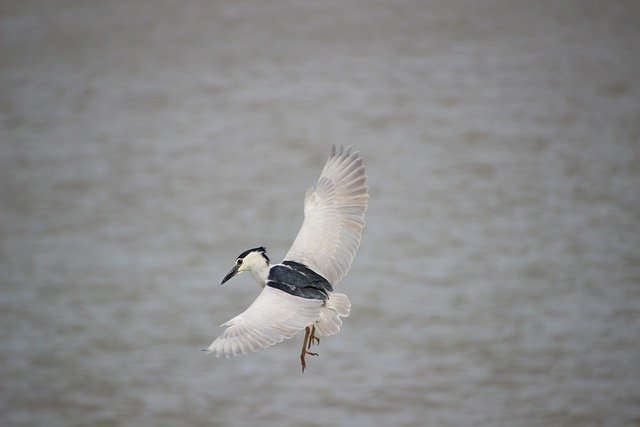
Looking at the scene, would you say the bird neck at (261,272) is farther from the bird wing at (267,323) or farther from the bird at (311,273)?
the bird wing at (267,323)

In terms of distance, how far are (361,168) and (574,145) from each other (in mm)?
11741

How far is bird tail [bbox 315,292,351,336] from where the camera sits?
13.7ft

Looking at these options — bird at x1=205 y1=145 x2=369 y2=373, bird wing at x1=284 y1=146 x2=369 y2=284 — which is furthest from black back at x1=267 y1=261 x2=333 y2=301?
bird wing at x1=284 y1=146 x2=369 y2=284

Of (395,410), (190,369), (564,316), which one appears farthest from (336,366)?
(564,316)

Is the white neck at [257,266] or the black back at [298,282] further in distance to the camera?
the white neck at [257,266]

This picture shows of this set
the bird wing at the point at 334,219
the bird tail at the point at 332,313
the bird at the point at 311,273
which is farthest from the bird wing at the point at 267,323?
the bird wing at the point at 334,219

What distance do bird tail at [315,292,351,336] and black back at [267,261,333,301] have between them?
38mm

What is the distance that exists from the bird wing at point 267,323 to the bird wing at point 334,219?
0.39m

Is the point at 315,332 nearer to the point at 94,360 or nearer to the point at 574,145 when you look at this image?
the point at 94,360

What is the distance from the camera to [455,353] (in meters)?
13.4

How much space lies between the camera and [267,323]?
12.9ft

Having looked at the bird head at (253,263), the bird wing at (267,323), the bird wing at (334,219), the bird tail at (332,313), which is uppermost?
the bird wing at (334,219)

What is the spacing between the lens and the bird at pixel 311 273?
3902 mm

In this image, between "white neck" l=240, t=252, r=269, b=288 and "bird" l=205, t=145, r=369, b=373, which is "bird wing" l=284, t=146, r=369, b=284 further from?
"white neck" l=240, t=252, r=269, b=288
